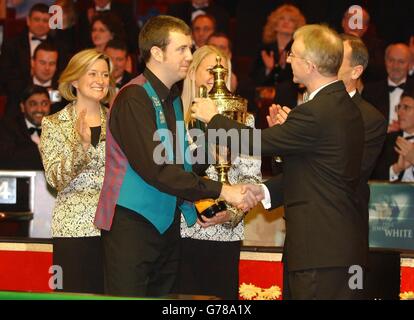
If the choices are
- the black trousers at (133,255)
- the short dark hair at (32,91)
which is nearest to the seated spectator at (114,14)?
the short dark hair at (32,91)

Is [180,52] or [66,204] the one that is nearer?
[180,52]

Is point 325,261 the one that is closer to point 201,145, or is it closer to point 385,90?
point 201,145

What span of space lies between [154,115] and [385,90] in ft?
14.4

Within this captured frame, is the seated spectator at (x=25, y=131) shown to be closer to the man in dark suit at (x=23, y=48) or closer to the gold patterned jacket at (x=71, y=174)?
the man in dark suit at (x=23, y=48)

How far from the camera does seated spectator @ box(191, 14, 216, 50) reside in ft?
29.7

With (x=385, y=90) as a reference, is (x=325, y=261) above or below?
below

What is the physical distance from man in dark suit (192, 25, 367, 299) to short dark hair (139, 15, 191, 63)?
2.05 feet

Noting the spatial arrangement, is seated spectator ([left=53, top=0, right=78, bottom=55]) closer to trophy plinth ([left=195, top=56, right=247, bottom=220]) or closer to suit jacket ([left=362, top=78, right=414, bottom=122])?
suit jacket ([left=362, top=78, right=414, bottom=122])

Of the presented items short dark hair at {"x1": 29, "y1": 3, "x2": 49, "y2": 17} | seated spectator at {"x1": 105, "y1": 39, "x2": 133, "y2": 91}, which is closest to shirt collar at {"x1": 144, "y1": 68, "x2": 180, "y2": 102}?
seated spectator at {"x1": 105, "y1": 39, "x2": 133, "y2": 91}

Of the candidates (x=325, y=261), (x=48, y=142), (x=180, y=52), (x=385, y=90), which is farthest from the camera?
(x=385, y=90)

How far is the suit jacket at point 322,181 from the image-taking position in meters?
4.17
